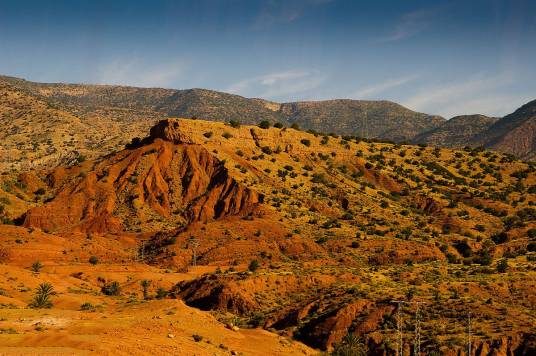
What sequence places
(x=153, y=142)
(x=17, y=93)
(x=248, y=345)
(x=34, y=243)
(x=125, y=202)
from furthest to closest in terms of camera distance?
(x=17, y=93), (x=153, y=142), (x=125, y=202), (x=34, y=243), (x=248, y=345)

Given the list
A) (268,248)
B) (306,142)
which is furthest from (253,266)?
(306,142)

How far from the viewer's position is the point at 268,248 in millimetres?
76375

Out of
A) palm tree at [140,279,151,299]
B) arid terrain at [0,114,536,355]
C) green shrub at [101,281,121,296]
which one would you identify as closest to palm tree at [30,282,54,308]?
A: arid terrain at [0,114,536,355]

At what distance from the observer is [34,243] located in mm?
71375

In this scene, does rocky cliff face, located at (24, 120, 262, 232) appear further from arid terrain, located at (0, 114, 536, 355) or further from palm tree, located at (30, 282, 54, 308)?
palm tree, located at (30, 282, 54, 308)

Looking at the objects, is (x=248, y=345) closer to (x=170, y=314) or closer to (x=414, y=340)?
(x=170, y=314)

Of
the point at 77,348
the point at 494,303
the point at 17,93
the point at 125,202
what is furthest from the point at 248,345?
the point at 17,93

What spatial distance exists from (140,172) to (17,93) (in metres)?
126

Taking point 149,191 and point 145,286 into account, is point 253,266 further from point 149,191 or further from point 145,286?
point 149,191

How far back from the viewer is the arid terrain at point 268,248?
137 ft

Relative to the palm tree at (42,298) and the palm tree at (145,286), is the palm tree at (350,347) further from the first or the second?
the palm tree at (145,286)

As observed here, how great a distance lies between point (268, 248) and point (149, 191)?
25159mm

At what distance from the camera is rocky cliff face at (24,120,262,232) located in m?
86.4

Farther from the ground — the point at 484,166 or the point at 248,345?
the point at 484,166
